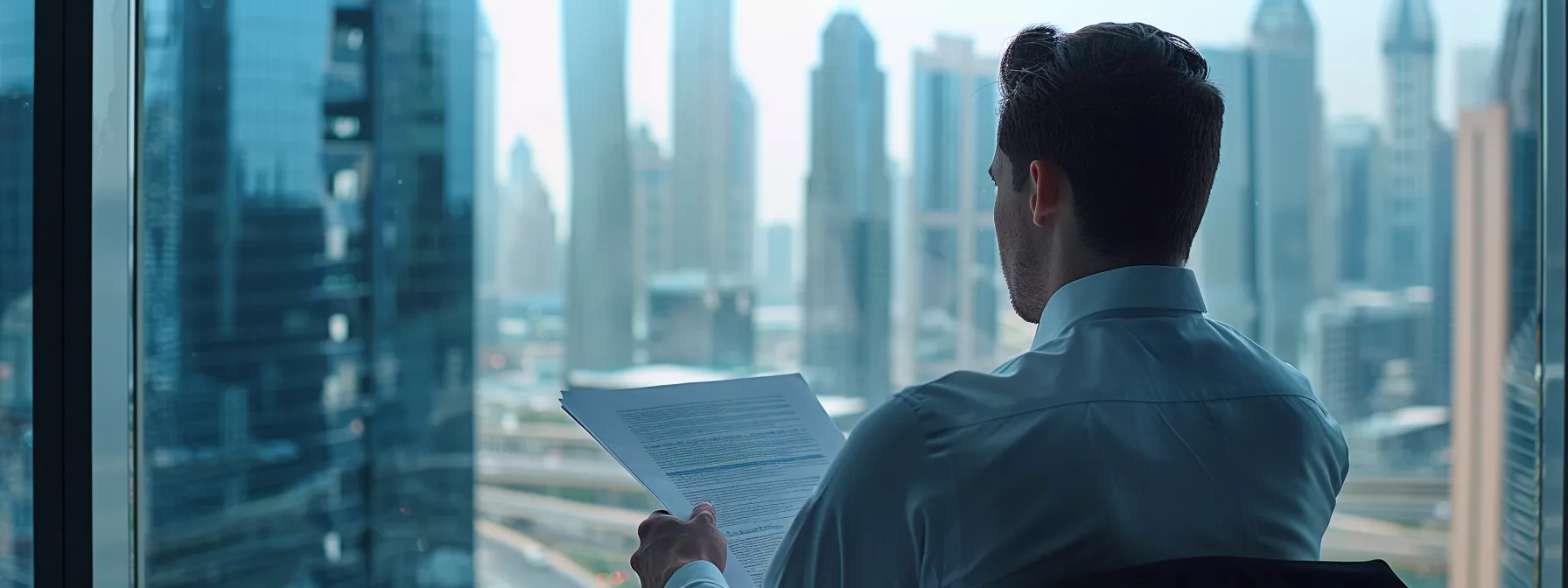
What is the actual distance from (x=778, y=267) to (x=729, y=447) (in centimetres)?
1421

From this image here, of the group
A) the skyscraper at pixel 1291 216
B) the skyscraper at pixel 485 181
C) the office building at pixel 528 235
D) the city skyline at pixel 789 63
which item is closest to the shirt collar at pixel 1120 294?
the city skyline at pixel 789 63

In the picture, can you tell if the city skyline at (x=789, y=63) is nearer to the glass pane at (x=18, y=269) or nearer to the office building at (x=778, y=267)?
the office building at (x=778, y=267)

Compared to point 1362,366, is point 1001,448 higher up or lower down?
higher up

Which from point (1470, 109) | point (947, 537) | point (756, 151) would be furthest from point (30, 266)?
point (756, 151)

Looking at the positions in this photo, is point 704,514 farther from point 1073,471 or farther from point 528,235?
point 528,235

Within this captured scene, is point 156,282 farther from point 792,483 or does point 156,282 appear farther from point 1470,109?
point 1470,109

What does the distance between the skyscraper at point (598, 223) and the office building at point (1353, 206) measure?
371 inches

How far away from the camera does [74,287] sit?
93 cm

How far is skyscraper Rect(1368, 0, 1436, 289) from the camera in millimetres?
11193

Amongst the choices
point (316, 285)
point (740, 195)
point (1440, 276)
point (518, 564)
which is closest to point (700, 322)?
point (740, 195)

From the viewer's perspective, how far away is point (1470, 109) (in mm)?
7285

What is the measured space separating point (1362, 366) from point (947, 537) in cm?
1507

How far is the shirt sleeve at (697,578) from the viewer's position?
23.5 inches

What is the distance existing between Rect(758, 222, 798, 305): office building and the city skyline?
1.38ft
